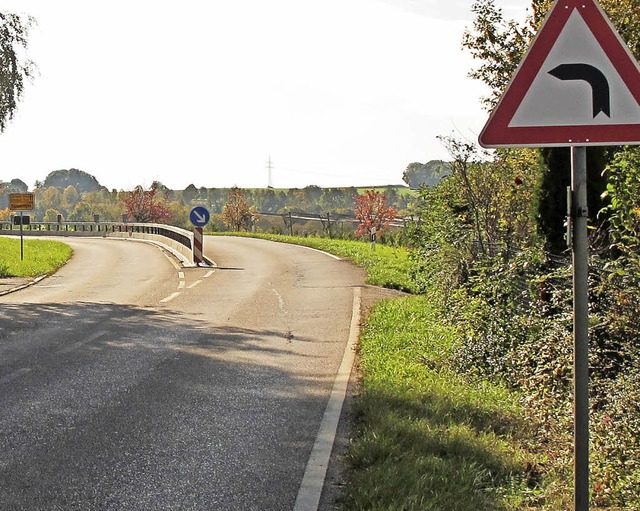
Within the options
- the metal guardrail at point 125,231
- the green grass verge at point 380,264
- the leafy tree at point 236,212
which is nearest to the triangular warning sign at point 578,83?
the green grass verge at point 380,264

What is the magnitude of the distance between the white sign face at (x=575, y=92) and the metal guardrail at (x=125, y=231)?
A: 2422cm

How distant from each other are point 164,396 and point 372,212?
6811 centimetres

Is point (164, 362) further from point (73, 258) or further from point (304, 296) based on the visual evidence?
point (73, 258)

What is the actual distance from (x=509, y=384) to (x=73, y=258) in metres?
27.2

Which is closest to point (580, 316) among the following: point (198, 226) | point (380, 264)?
point (380, 264)

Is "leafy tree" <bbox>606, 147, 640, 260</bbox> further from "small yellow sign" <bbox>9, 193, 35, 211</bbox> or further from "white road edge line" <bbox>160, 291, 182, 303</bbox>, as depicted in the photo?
"small yellow sign" <bbox>9, 193, 35, 211</bbox>

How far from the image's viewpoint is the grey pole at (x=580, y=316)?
3668 millimetres

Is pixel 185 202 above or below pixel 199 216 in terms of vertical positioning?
above

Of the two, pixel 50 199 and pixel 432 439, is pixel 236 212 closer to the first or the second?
pixel 432 439

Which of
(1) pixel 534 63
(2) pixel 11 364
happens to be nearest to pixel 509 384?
(1) pixel 534 63

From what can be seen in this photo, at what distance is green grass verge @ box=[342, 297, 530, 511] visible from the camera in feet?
16.5

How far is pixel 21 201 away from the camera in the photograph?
31875mm

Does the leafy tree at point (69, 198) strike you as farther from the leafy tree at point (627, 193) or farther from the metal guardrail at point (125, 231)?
the leafy tree at point (627, 193)

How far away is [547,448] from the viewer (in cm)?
614
